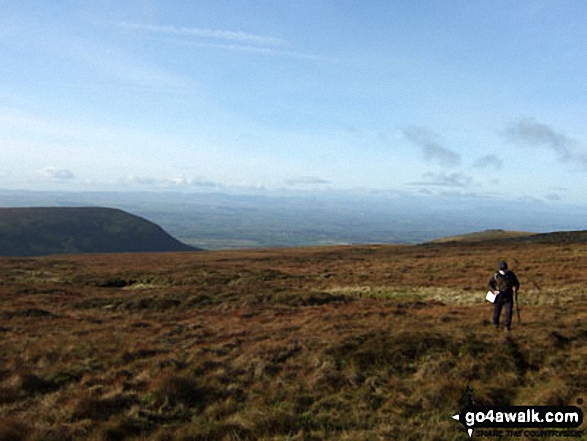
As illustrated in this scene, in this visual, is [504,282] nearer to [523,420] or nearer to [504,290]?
[504,290]

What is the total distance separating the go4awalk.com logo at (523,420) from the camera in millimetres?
8633

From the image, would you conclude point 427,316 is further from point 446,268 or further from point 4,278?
point 4,278

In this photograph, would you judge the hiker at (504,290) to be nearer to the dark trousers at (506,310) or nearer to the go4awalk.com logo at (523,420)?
the dark trousers at (506,310)

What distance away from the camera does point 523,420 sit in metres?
9.19

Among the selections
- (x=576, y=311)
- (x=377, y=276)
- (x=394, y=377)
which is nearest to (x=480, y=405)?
(x=394, y=377)

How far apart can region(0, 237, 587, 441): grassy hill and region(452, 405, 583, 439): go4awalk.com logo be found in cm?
45

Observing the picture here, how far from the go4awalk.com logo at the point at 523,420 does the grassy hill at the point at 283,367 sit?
445mm

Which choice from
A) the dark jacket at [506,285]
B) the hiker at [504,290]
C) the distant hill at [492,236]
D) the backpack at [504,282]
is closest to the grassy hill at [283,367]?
the hiker at [504,290]

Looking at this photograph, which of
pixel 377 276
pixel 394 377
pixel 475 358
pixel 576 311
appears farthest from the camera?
pixel 377 276

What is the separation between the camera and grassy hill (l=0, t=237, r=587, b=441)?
9.31m

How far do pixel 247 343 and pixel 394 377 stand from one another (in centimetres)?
672

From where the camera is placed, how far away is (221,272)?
46031 millimetres

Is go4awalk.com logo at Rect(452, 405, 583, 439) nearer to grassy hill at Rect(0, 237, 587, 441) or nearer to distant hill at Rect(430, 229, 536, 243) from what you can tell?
grassy hill at Rect(0, 237, 587, 441)

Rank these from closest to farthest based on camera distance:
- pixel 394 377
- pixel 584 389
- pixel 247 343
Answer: pixel 584 389 → pixel 394 377 → pixel 247 343
